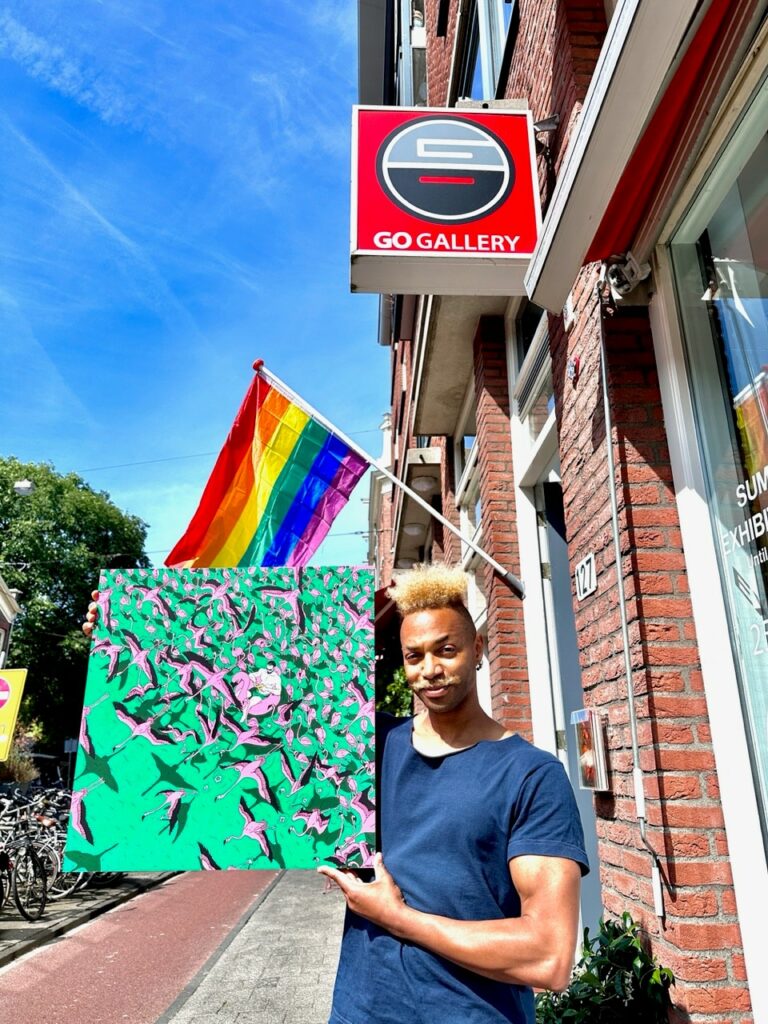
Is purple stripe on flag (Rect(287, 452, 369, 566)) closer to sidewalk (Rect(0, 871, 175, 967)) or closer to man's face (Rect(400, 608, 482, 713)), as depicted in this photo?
man's face (Rect(400, 608, 482, 713))

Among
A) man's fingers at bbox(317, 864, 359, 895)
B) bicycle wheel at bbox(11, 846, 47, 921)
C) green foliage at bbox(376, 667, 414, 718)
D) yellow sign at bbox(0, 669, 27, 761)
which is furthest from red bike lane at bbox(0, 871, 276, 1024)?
man's fingers at bbox(317, 864, 359, 895)

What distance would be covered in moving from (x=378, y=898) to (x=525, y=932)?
1.06 feet

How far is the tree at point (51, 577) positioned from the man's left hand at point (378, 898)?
28478 millimetres

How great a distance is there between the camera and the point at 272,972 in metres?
6.30

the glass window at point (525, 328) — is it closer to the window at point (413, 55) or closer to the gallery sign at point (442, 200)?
the gallery sign at point (442, 200)

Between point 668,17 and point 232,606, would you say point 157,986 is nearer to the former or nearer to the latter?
point 232,606

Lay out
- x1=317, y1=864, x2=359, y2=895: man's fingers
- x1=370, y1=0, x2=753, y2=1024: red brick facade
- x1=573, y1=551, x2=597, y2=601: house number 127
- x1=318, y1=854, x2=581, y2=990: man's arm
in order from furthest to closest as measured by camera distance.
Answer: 1. x1=573, y1=551, x2=597, y2=601: house number 127
2. x1=370, y1=0, x2=753, y2=1024: red brick facade
3. x1=317, y1=864, x2=359, y2=895: man's fingers
4. x1=318, y1=854, x2=581, y2=990: man's arm

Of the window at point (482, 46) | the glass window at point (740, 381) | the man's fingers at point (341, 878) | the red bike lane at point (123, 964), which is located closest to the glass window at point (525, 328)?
the window at point (482, 46)

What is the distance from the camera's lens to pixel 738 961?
2352 millimetres

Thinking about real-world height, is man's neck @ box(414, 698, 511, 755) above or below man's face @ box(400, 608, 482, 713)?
below

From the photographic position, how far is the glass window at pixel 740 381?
89.6 inches

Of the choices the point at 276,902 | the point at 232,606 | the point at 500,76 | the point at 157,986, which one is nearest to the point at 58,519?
the point at 276,902

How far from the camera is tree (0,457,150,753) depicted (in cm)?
2917

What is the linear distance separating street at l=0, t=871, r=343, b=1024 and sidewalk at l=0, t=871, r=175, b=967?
16 cm
